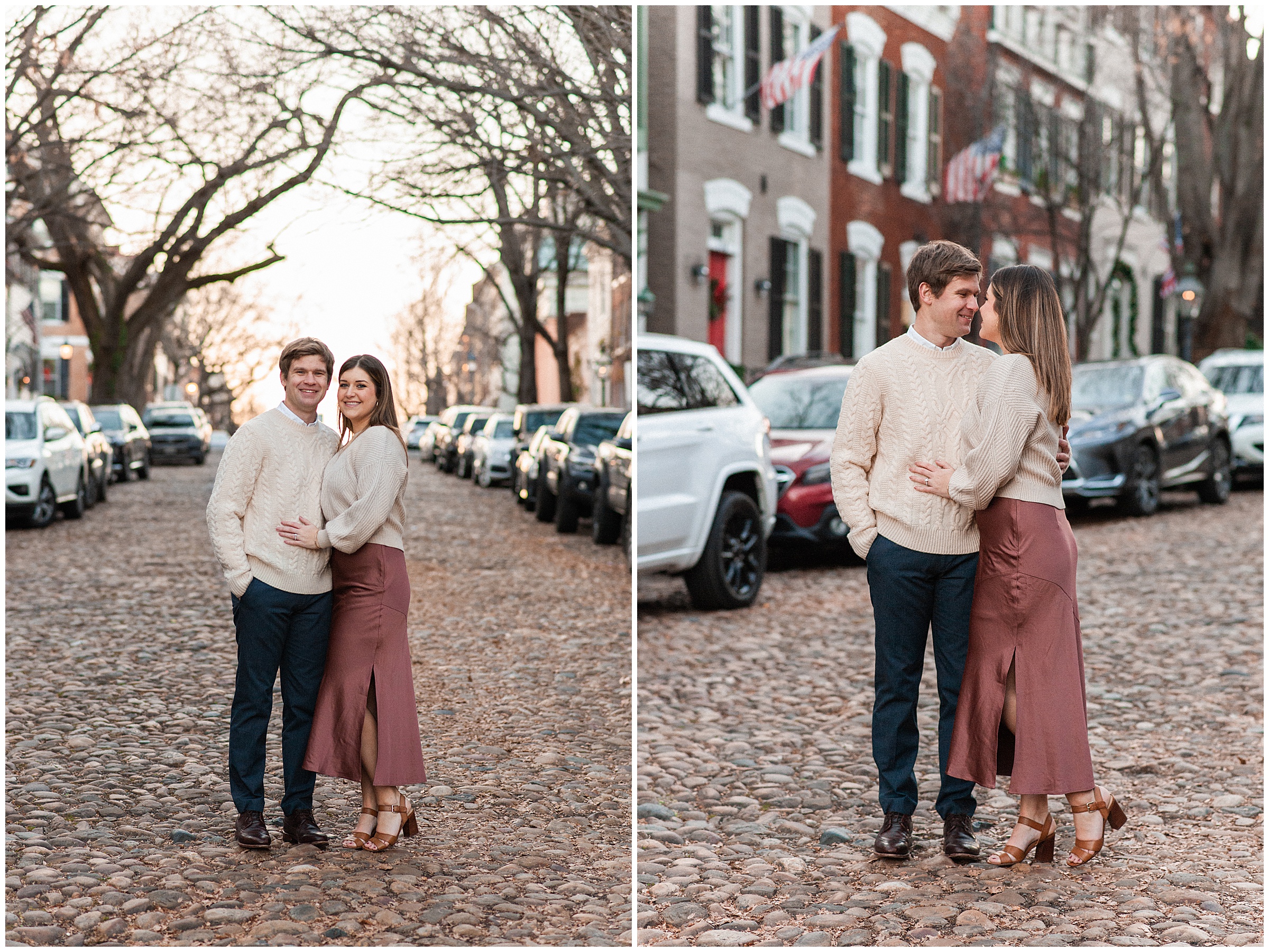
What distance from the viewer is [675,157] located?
1889 cm

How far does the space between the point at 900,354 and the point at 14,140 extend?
33.9ft

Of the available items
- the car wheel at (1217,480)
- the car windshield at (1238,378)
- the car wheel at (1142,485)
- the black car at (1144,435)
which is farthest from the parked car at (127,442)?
the car windshield at (1238,378)

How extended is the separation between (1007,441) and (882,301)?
21358mm

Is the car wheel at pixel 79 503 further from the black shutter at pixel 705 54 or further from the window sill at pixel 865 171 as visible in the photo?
the window sill at pixel 865 171

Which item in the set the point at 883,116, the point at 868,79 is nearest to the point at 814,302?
the point at 883,116

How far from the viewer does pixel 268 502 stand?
4.32m

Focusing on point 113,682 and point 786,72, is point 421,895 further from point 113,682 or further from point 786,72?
point 786,72

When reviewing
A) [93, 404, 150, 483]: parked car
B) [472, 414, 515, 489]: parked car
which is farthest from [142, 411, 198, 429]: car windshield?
[472, 414, 515, 489]: parked car

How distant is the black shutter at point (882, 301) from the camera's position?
979 inches

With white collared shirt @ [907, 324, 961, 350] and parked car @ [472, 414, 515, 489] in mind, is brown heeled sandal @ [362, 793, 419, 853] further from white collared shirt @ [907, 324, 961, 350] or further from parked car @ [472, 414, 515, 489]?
parked car @ [472, 414, 515, 489]

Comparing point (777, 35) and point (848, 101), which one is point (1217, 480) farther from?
point (848, 101)

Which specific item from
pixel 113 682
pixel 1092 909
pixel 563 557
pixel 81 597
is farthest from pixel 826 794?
pixel 563 557

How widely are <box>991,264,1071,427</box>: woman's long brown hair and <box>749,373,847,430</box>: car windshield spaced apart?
7351mm

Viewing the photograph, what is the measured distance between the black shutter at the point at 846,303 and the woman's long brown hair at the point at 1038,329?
19.5 m
